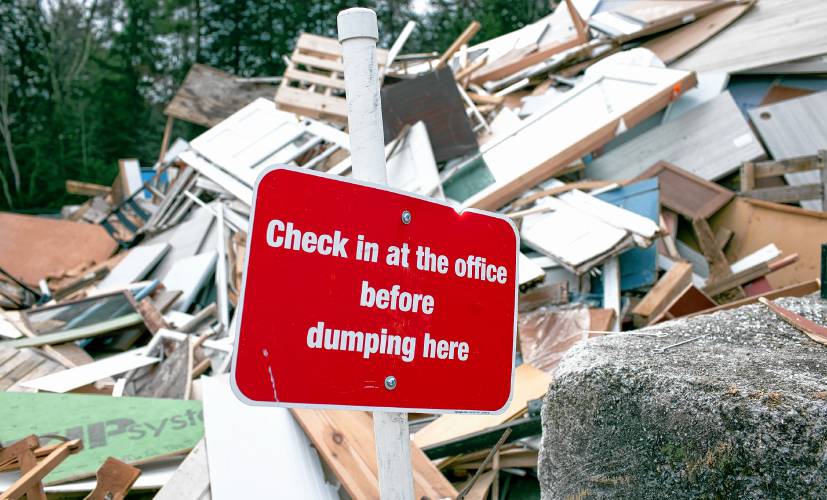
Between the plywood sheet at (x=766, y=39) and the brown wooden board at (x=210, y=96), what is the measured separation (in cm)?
597

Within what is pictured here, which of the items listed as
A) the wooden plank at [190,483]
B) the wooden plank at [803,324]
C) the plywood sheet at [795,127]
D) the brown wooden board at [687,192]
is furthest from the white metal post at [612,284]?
the wooden plank at [190,483]

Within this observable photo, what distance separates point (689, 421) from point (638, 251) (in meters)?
3.39

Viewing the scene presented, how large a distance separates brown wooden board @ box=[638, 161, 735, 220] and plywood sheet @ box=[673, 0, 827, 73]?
4.90ft

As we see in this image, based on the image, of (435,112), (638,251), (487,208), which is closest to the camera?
(638,251)

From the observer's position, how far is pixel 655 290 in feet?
14.8

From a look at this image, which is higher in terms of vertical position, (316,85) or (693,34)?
(693,34)

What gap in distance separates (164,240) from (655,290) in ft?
16.0

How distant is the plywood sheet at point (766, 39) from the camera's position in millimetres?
6289

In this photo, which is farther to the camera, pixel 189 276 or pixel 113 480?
pixel 189 276

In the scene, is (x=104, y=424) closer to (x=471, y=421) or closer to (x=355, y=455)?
(x=355, y=455)

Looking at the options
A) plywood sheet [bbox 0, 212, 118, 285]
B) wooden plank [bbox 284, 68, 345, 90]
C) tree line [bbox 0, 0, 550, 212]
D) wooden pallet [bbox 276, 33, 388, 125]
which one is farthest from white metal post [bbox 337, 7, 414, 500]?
tree line [bbox 0, 0, 550, 212]

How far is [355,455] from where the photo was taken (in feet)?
8.46

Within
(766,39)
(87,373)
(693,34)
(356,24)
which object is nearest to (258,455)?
(356,24)

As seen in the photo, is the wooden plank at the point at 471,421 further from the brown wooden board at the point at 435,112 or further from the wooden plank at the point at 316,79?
the wooden plank at the point at 316,79
